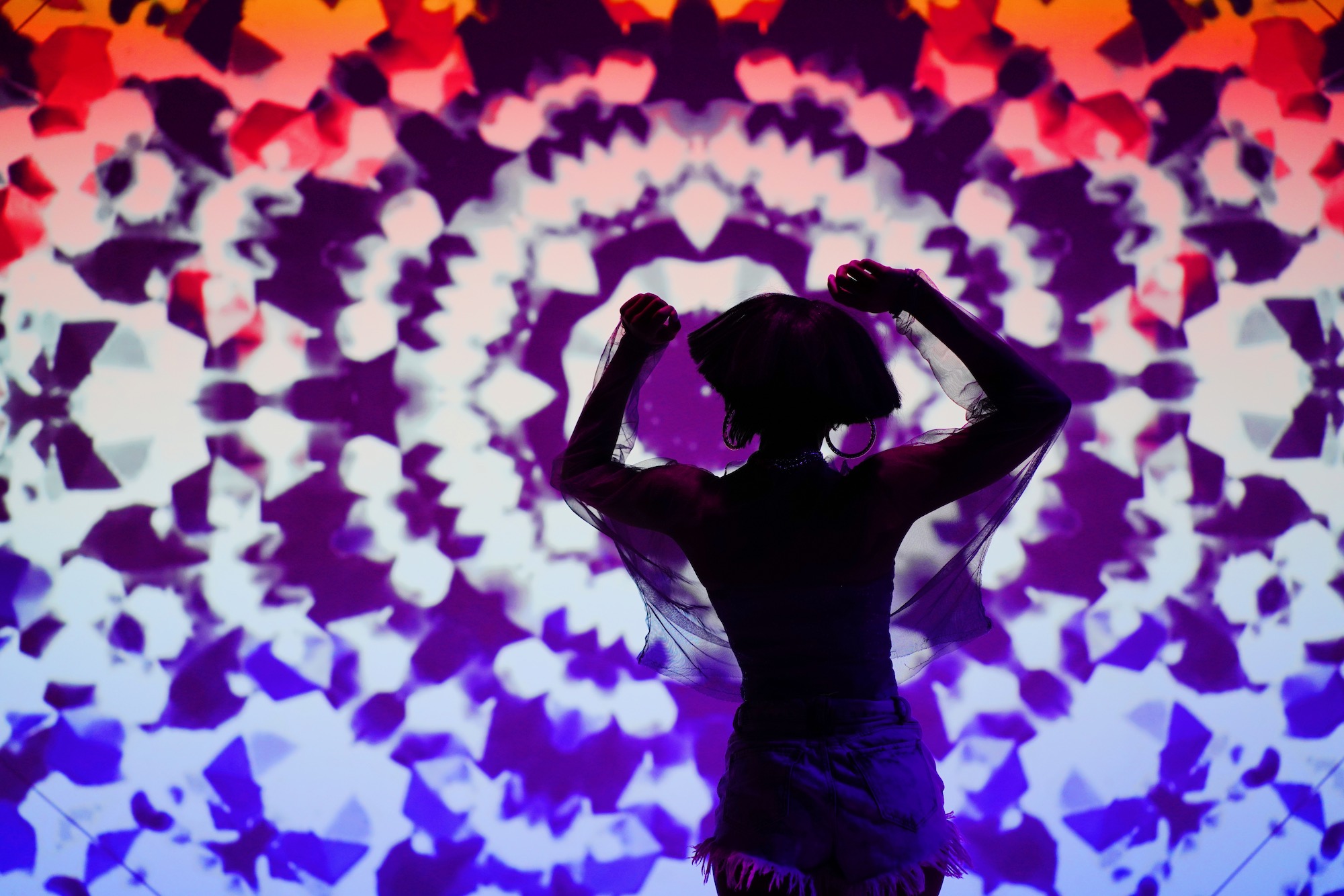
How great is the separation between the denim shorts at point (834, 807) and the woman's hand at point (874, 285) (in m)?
0.44

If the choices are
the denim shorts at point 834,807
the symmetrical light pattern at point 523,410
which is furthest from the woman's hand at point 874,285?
the symmetrical light pattern at point 523,410

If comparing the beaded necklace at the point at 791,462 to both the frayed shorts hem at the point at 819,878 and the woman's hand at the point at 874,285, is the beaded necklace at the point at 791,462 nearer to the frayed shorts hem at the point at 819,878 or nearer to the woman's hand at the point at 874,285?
the woman's hand at the point at 874,285

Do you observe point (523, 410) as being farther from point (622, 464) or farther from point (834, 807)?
point (834, 807)

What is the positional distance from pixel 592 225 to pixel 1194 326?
1.23 metres

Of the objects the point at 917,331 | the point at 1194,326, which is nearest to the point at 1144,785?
the point at 1194,326

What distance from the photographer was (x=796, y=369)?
1.17m

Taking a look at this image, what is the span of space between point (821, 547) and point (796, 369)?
0.20m

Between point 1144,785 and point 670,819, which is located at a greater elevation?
point 1144,785

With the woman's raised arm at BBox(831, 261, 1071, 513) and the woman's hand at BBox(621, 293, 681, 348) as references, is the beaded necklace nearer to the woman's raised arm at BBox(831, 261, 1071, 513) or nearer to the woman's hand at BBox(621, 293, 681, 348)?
the woman's raised arm at BBox(831, 261, 1071, 513)

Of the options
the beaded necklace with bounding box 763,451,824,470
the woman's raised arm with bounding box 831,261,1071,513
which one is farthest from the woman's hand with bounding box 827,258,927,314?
the beaded necklace with bounding box 763,451,824,470

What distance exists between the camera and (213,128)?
7.03 feet

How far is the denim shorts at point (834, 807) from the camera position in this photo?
1.12m

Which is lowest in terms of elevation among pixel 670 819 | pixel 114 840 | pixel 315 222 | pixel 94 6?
pixel 114 840

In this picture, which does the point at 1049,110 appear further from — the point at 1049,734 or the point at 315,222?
the point at 315,222
